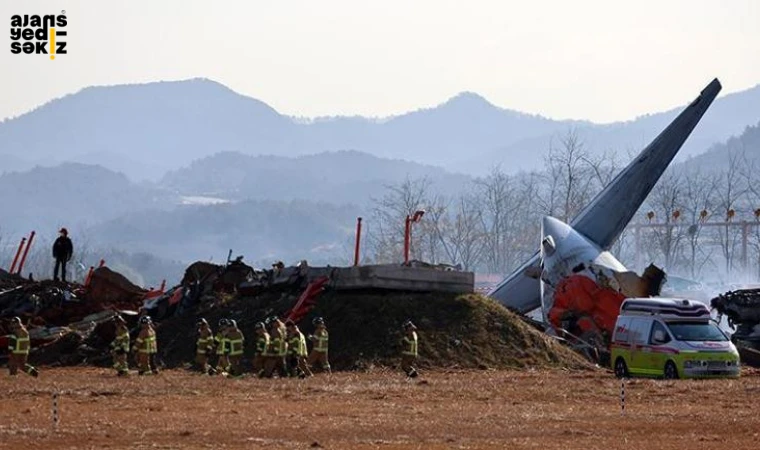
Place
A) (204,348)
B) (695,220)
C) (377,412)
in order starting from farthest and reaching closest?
1. (695,220)
2. (204,348)
3. (377,412)

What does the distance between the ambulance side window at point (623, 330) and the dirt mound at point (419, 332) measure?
2806 millimetres

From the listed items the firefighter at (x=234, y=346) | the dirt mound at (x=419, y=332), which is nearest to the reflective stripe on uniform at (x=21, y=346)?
the dirt mound at (x=419, y=332)

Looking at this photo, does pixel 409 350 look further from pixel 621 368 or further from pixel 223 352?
pixel 621 368

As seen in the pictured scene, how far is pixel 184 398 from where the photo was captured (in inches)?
1246

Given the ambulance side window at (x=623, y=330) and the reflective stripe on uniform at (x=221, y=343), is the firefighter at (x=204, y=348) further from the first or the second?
the ambulance side window at (x=623, y=330)

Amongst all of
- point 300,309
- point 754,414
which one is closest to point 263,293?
point 300,309

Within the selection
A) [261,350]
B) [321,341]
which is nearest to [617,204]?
[321,341]

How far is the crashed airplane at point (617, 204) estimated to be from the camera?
199ft

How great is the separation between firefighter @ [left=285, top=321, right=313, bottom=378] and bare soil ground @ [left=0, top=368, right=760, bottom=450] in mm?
574

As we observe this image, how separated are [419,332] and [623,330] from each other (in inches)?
236

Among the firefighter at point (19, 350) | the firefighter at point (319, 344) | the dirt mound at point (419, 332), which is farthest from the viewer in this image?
the dirt mound at point (419, 332)

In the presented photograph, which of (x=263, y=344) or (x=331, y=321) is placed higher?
(x=331, y=321)

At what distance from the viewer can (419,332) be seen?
4338 cm

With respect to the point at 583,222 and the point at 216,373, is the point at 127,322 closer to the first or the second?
the point at 216,373
